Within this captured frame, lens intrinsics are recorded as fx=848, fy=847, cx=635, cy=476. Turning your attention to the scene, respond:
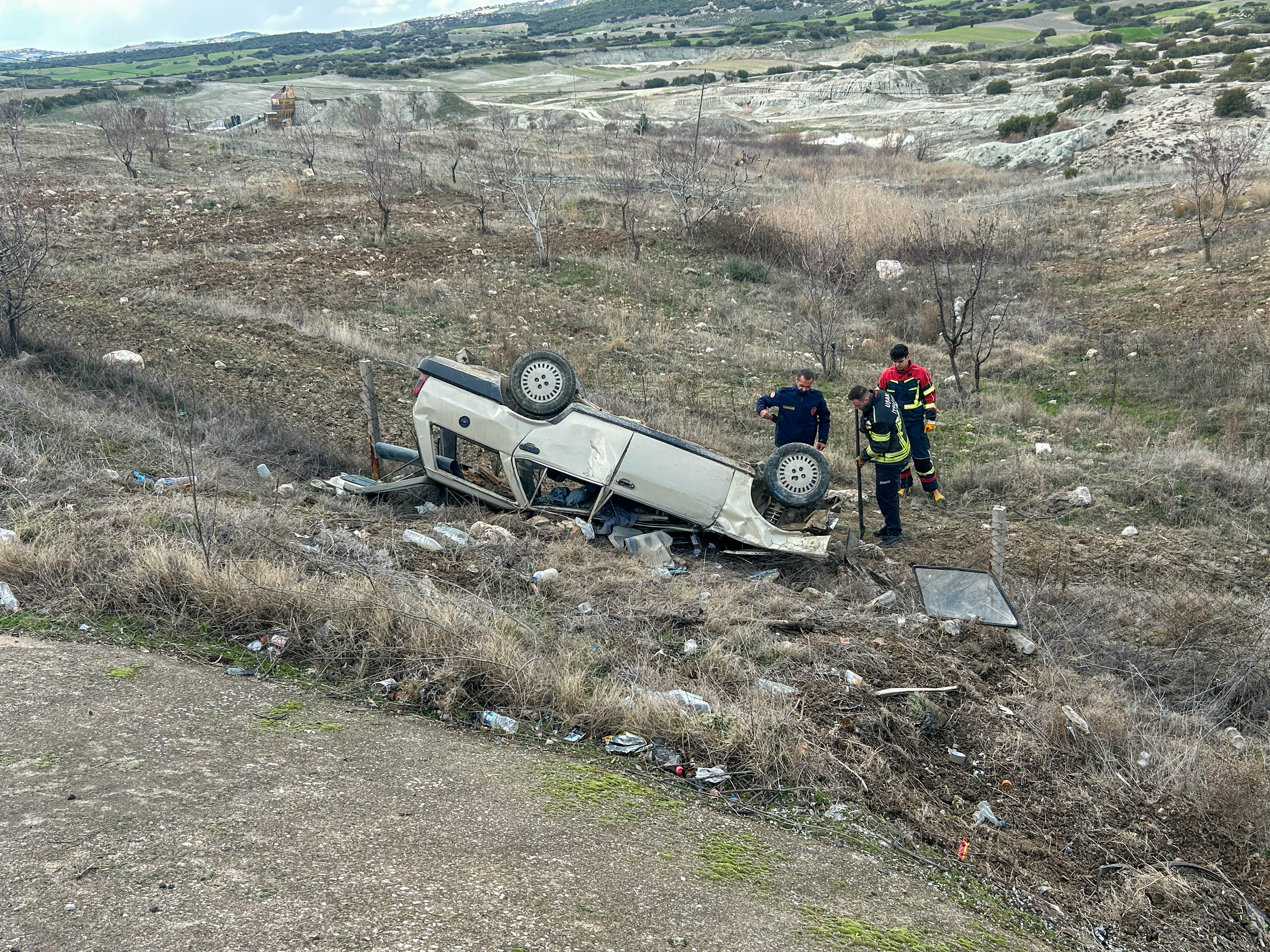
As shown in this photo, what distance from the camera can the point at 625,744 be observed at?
168 inches

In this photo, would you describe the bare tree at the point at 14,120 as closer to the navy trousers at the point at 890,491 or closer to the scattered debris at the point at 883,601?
the navy trousers at the point at 890,491

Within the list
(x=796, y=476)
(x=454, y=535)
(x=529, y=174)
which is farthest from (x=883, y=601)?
(x=529, y=174)

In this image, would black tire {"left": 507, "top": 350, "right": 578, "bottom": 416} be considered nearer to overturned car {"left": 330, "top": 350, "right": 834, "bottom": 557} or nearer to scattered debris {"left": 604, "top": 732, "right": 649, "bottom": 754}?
overturned car {"left": 330, "top": 350, "right": 834, "bottom": 557}

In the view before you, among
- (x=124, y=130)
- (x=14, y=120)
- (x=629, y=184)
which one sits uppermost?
(x=14, y=120)

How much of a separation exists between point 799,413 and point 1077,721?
13.4 feet

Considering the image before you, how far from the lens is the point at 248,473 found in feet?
26.1

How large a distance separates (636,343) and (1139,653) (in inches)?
379

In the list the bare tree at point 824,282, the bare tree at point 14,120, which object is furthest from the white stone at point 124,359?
the bare tree at point 14,120

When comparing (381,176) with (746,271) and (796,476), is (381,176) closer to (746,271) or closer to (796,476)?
(746,271)

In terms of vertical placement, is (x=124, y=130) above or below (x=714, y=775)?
above

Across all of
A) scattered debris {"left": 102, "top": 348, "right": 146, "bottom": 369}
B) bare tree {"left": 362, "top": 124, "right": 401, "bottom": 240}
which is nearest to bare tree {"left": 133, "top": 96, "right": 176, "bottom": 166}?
bare tree {"left": 362, "top": 124, "right": 401, "bottom": 240}

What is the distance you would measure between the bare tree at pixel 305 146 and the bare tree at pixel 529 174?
570cm

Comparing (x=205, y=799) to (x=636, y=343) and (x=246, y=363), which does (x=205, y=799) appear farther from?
(x=636, y=343)

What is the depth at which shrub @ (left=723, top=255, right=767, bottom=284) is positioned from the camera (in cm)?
1847
